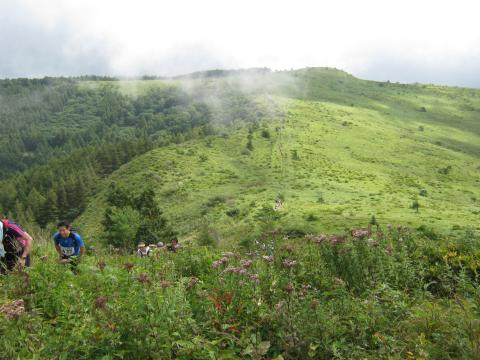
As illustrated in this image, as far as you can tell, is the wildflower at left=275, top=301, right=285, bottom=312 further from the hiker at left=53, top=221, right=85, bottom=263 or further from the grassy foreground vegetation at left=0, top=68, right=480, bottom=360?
the hiker at left=53, top=221, right=85, bottom=263

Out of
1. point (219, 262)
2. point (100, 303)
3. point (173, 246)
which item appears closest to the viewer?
point (100, 303)

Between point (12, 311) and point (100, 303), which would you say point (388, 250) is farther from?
point (12, 311)

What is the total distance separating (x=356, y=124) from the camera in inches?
4951

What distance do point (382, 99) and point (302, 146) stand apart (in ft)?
313

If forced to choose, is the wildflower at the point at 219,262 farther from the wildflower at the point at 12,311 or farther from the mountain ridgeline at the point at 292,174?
the mountain ridgeline at the point at 292,174

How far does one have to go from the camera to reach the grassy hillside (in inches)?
2194

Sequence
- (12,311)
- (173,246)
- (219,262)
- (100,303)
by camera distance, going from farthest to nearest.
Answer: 1. (173,246)
2. (219,262)
3. (100,303)
4. (12,311)

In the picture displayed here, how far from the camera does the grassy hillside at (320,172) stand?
55.7 m

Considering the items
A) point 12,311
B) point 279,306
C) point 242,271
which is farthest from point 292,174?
point 12,311

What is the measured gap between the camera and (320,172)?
83.1 m

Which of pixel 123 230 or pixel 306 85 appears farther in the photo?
pixel 306 85

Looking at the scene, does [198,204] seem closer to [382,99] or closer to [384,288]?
[384,288]

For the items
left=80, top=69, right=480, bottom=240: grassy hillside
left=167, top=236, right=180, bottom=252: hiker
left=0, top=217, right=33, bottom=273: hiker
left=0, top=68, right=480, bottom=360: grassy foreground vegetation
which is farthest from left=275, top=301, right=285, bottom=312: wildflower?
left=80, top=69, right=480, bottom=240: grassy hillside

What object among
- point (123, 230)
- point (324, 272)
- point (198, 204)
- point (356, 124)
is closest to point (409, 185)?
point (198, 204)
